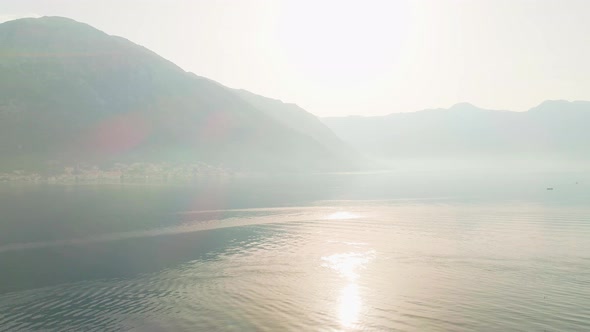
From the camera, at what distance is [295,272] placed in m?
56.6

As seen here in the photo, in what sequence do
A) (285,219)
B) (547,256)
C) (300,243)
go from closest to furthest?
1. (547,256)
2. (300,243)
3. (285,219)

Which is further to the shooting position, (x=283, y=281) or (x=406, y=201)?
(x=406, y=201)

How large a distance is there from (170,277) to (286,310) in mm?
19402

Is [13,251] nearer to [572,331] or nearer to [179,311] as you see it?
[179,311]

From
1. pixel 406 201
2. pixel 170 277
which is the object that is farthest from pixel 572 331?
pixel 406 201

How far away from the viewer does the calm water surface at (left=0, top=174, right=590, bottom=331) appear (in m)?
39.6

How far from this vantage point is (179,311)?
136ft

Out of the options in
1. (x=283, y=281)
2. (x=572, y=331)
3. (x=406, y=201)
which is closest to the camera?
(x=572, y=331)

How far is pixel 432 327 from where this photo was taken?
3719cm

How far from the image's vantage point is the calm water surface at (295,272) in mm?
39562

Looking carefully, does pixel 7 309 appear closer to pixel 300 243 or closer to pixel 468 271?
pixel 300 243

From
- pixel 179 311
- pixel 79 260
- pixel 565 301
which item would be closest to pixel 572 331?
pixel 565 301

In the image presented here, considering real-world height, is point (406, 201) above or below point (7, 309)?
above

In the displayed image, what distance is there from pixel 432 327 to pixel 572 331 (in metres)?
11.5
